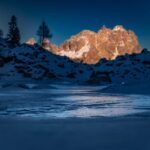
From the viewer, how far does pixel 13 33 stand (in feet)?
336

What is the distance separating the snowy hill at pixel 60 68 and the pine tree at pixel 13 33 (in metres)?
10.9

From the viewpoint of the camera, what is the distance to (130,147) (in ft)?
21.5

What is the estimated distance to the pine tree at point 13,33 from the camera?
100750 mm

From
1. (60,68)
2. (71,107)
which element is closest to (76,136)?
(71,107)

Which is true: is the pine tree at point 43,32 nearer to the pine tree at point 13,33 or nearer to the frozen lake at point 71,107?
the pine tree at point 13,33

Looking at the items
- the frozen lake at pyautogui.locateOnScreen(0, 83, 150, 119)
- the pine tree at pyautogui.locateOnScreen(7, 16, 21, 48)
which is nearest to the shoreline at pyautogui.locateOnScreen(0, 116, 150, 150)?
the frozen lake at pyautogui.locateOnScreen(0, 83, 150, 119)

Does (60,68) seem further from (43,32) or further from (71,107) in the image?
(71,107)

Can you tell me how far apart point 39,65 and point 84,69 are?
1548 centimetres

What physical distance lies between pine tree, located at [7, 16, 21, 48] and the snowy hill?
10931mm

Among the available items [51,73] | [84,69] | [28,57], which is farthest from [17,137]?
[84,69]

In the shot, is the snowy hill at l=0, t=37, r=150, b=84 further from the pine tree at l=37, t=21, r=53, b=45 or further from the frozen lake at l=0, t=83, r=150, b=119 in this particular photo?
the frozen lake at l=0, t=83, r=150, b=119

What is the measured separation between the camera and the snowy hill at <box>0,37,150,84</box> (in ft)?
252

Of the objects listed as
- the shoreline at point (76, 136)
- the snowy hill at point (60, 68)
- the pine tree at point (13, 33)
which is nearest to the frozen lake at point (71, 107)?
the shoreline at point (76, 136)

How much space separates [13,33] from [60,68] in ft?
77.5
